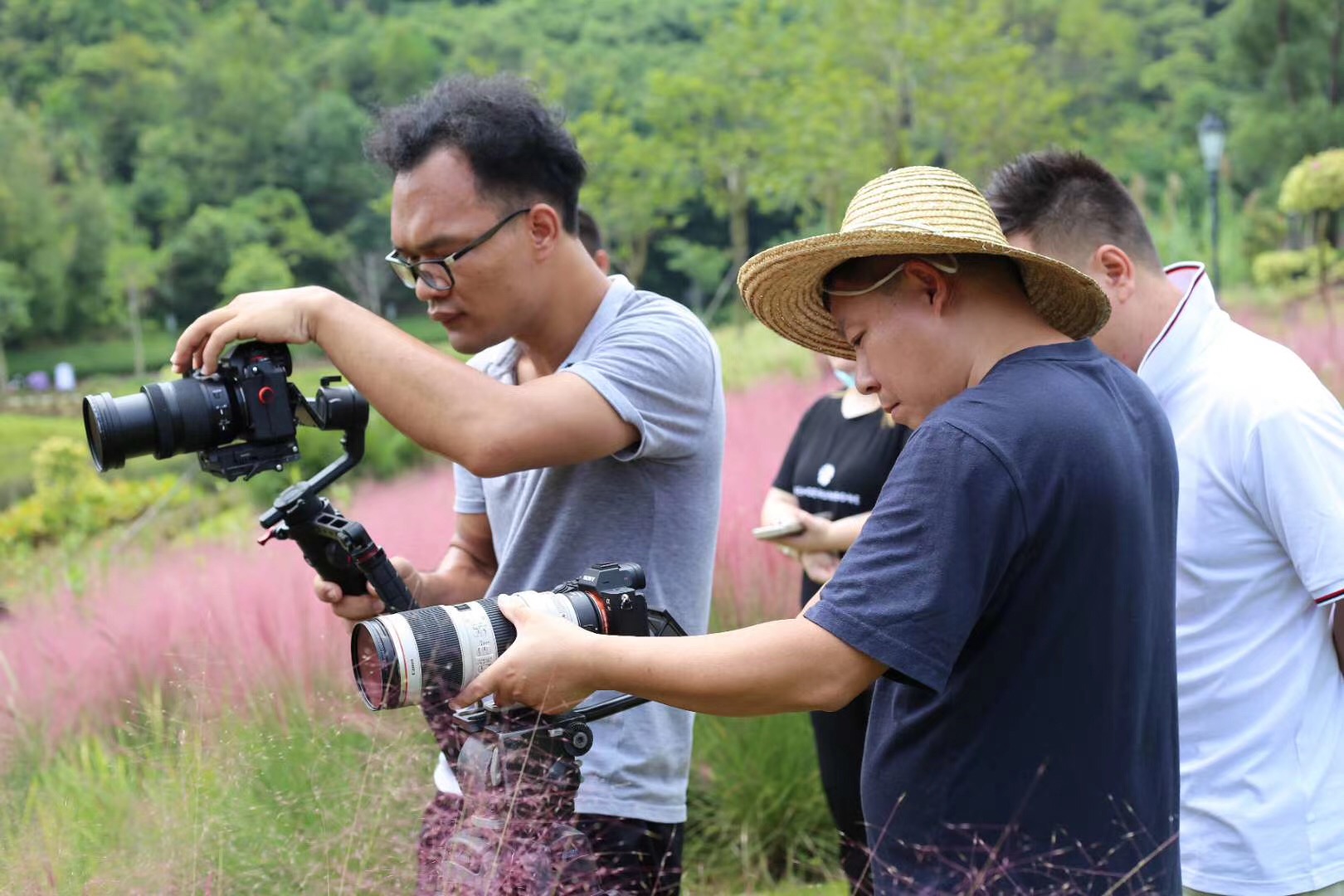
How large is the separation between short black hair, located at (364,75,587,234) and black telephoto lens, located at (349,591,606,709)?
878mm

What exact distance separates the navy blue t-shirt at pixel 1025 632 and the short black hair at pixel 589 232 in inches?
91.4

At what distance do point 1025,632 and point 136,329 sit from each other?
127 feet

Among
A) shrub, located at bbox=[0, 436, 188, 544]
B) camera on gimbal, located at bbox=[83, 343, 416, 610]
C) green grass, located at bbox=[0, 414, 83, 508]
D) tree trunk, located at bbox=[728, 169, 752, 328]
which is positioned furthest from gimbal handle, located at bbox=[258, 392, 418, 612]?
tree trunk, located at bbox=[728, 169, 752, 328]

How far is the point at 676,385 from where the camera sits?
224 cm

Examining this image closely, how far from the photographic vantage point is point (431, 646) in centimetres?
173

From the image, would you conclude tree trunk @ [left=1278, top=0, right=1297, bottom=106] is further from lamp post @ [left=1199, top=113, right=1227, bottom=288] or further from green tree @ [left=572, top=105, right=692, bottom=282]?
green tree @ [left=572, top=105, right=692, bottom=282]

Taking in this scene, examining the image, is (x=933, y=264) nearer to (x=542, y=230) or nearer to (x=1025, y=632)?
(x=1025, y=632)

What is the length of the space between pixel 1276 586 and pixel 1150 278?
65 centimetres

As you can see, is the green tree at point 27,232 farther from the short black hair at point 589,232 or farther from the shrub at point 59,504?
the short black hair at point 589,232

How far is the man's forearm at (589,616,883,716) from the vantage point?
4.99ft

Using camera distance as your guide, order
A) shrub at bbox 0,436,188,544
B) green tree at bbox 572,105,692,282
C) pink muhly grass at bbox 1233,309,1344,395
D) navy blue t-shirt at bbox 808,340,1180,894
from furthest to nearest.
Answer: green tree at bbox 572,105,692,282
shrub at bbox 0,436,188,544
pink muhly grass at bbox 1233,309,1344,395
navy blue t-shirt at bbox 808,340,1180,894

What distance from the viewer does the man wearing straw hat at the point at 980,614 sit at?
149 centimetres

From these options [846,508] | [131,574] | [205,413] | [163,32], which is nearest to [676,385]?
[205,413]

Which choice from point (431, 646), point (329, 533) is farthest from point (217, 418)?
point (431, 646)
